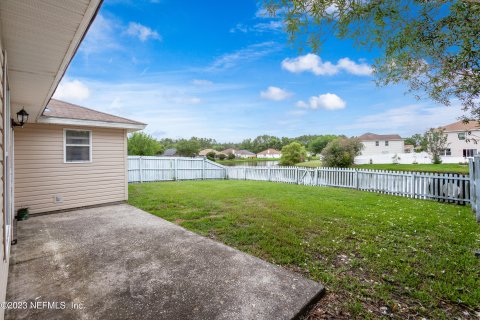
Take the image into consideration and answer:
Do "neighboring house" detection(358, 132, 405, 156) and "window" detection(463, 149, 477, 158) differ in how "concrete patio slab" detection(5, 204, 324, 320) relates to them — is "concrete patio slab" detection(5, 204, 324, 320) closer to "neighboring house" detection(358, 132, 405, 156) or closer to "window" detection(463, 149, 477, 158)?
"window" detection(463, 149, 477, 158)

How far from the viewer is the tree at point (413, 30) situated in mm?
2971

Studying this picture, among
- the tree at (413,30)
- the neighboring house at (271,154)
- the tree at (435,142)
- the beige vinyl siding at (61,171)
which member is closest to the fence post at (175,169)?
the beige vinyl siding at (61,171)

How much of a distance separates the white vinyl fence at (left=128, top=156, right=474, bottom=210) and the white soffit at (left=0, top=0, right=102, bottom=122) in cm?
767

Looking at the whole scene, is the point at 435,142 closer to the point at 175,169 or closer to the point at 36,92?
the point at 175,169

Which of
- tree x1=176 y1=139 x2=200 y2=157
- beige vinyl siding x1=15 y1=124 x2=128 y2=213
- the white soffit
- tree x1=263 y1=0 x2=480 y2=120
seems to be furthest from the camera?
tree x1=176 y1=139 x2=200 y2=157

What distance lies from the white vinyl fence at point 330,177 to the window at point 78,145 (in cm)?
582

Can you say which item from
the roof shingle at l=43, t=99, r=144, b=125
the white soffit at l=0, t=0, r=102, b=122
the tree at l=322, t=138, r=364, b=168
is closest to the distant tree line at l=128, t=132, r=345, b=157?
the tree at l=322, t=138, r=364, b=168

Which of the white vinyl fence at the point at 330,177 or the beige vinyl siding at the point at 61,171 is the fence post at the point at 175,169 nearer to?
the white vinyl fence at the point at 330,177

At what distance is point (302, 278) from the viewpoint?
2688 millimetres

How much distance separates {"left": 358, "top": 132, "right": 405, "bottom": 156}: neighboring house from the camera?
113ft

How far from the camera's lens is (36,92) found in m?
3.66

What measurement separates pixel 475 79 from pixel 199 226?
16.6 ft

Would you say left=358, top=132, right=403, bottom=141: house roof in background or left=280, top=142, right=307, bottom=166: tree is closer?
left=280, top=142, right=307, bottom=166: tree

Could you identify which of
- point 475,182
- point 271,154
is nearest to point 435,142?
point 475,182
